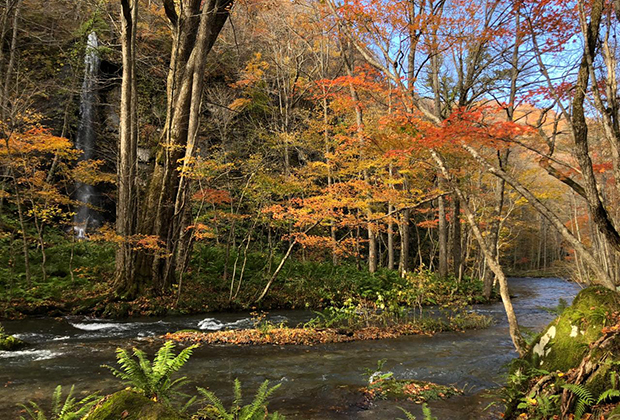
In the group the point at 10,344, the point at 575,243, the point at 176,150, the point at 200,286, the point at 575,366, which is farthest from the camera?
the point at 200,286

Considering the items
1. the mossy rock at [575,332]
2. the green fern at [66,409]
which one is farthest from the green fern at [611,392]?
the green fern at [66,409]

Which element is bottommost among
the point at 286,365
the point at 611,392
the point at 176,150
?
the point at 286,365

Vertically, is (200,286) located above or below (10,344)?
above

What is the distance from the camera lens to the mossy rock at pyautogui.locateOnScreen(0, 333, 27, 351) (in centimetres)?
690

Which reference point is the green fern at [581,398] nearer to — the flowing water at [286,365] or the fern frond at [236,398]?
the flowing water at [286,365]

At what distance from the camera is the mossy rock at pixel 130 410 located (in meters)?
2.00

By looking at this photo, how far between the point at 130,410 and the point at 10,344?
6906 millimetres

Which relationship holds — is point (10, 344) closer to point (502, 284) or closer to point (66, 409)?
point (66, 409)

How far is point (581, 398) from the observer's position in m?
2.98

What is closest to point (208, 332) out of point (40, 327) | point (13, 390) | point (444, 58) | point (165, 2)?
point (40, 327)

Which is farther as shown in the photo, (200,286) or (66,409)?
(200,286)

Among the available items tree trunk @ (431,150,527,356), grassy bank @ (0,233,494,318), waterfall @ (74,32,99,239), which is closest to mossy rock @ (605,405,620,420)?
tree trunk @ (431,150,527,356)

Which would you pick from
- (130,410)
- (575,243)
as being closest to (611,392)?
(575,243)

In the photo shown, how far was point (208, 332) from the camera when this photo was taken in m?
9.16
